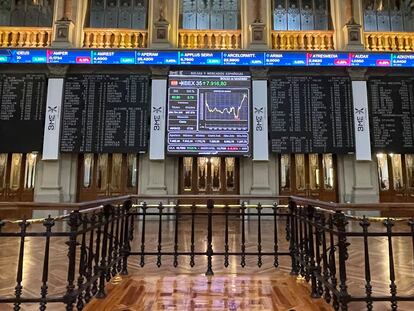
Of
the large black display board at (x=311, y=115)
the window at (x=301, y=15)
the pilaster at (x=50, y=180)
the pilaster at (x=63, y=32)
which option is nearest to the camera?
the pilaster at (x=50, y=180)

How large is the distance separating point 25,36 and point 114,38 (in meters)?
2.77

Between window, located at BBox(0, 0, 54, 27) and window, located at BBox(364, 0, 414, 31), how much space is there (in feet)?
34.3

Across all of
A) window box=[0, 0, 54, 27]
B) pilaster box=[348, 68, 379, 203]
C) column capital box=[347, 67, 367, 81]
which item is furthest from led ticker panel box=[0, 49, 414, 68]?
window box=[0, 0, 54, 27]

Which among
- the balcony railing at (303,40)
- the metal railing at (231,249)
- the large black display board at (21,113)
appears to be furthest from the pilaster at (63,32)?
the metal railing at (231,249)

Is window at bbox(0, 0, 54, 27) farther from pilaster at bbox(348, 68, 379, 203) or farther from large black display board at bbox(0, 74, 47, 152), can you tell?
pilaster at bbox(348, 68, 379, 203)

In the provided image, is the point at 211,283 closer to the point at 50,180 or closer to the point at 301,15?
the point at 50,180

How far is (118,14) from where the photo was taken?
10852mm

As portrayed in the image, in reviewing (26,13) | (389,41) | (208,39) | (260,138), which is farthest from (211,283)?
(26,13)

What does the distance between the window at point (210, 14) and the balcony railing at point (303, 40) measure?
4.65 feet

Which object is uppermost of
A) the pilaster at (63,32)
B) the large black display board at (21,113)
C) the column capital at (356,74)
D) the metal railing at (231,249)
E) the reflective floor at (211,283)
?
the pilaster at (63,32)

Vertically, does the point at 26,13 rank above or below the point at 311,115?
above

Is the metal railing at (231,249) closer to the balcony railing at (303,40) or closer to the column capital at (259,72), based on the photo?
the column capital at (259,72)

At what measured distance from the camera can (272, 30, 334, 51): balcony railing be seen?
1050 centimetres

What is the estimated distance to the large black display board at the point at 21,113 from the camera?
968cm
